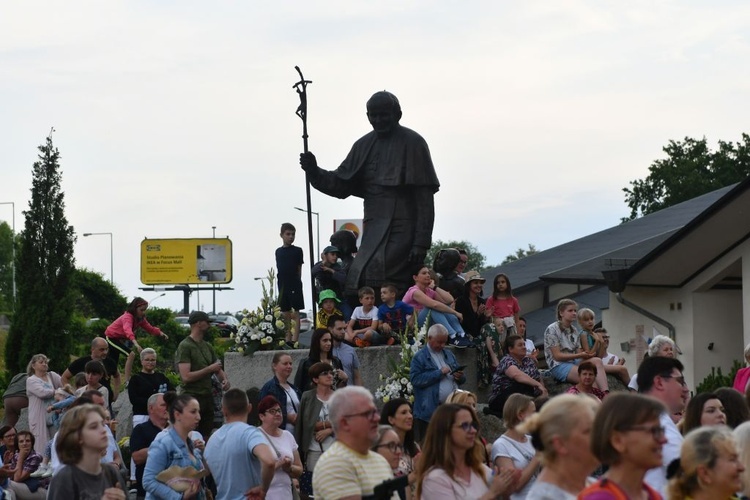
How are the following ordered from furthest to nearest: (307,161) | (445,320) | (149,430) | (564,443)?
(307,161) < (445,320) < (149,430) < (564,443)

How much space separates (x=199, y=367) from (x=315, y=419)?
2548mm

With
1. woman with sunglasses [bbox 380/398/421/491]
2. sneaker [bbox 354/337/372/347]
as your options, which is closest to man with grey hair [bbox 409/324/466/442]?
sneaker [bbox 354/337/372/347]

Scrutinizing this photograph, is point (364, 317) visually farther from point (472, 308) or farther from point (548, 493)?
point (548, 493)

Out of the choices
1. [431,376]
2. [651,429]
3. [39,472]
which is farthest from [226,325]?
[651,429]

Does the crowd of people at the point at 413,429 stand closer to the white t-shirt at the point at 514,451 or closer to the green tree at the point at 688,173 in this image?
the white t-shirt at the point at 514,451

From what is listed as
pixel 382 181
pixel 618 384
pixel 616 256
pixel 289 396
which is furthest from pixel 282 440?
pixel 616 256

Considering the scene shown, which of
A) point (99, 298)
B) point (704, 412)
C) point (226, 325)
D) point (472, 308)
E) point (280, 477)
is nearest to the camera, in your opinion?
point (704, 412)

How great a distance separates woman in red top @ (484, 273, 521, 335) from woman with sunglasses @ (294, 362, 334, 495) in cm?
367

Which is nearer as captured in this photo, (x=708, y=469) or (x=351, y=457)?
(x=708, y=469)

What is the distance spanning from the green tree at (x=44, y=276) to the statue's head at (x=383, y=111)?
1332 centimetres

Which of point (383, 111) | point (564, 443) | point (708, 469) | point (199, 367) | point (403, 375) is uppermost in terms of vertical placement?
point (383, 111)

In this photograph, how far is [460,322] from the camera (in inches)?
644

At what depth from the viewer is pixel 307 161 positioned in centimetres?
1791

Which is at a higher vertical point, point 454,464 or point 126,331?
point 126,331
